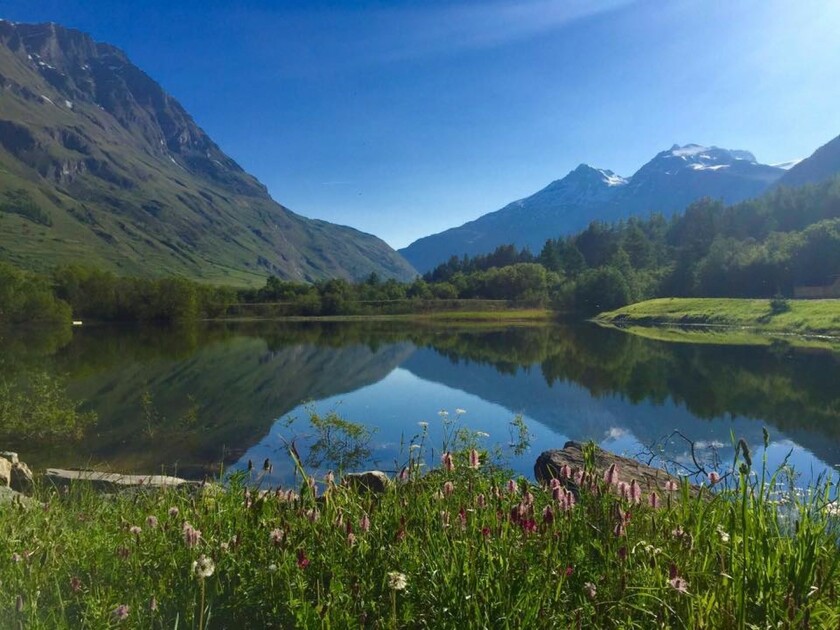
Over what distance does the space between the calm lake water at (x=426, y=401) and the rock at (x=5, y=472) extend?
452 cm

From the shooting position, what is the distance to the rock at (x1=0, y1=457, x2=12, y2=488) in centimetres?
1256

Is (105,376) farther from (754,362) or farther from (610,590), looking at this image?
(754,362)

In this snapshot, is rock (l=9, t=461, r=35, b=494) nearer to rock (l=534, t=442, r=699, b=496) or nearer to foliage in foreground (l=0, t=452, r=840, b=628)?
foliage in foreground (l=0, t=452, r=840, b=628)

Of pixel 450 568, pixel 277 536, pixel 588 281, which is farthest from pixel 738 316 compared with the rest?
pixel 277 536

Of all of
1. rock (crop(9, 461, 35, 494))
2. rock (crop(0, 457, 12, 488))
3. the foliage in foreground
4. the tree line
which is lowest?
rock (crop(9, 461, 35, 494))

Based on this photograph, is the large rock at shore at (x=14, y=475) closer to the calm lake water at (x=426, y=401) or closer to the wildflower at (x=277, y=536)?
the calm lake water at (x=426, y=401)

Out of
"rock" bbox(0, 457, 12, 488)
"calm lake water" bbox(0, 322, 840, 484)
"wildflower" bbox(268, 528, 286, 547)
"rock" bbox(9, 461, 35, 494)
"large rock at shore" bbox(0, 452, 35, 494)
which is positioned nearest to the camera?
"wildflower" bbox(268, 528, 286, 547)

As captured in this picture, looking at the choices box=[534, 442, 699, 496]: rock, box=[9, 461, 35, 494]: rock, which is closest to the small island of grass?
box=[534, 442, 699, 496]: rock

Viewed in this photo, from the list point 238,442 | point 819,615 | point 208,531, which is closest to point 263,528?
point 208,531

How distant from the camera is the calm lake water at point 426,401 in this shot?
20844mm

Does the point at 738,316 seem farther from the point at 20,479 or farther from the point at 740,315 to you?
the point at 20,479

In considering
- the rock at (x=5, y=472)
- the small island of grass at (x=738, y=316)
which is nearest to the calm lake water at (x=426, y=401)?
the rock at (x=5, y=472)

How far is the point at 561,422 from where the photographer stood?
2767 centimetres

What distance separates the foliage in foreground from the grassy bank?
77.2 m
